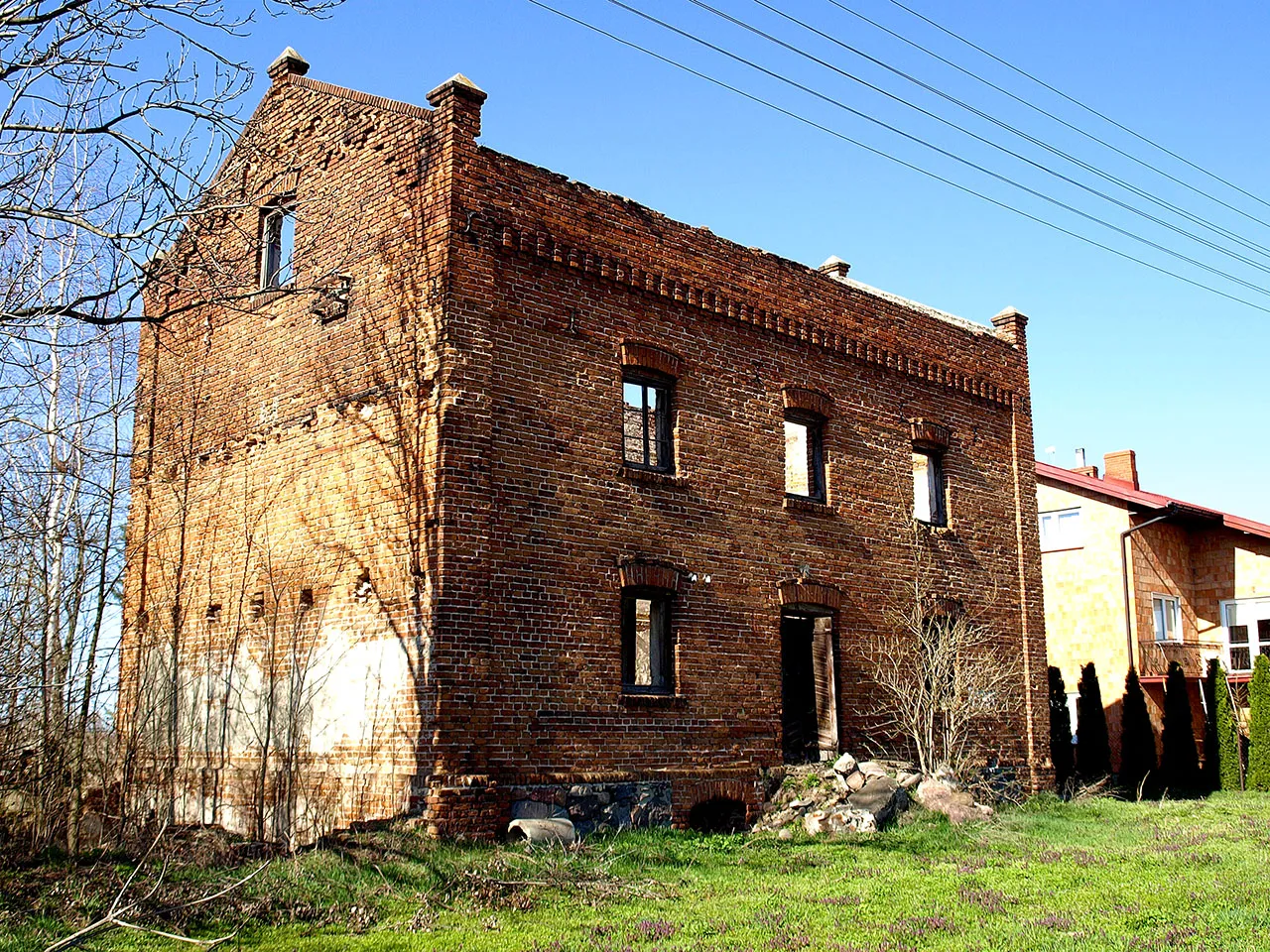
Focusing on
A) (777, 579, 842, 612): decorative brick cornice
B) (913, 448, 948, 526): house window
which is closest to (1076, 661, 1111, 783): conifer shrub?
(913, 448, 948, 526): house window

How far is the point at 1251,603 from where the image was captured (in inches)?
1182

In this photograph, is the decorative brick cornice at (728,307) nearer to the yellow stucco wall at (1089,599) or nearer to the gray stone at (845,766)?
the gray stone at (845,766)

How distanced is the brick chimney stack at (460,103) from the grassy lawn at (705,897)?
7775mm

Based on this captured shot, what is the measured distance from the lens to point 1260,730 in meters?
26.4

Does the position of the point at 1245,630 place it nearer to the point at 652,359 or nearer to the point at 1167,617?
the point at 1167,617

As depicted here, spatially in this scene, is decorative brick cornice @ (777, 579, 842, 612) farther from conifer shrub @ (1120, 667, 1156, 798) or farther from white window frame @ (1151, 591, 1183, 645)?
white window frame @ (1151, 591, 1183, 645)

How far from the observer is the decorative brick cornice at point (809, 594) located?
16469mm

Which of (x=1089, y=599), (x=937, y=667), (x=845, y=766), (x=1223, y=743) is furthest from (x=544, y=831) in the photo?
(x=1089, y=599)

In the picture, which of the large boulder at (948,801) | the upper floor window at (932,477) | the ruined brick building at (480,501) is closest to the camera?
the ruined brick building at (480,501)

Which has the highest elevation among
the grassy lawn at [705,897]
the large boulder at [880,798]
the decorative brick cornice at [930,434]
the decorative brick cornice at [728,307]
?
the decorative brick cornice at [728,307]

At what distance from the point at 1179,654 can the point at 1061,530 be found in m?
4.18

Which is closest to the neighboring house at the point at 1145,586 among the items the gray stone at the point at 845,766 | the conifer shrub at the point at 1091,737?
the conifer shrub at the point at 1091,737

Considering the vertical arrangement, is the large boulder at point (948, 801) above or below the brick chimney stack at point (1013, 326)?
below

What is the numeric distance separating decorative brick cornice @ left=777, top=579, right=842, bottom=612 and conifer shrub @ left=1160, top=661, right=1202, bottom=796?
523 inches
